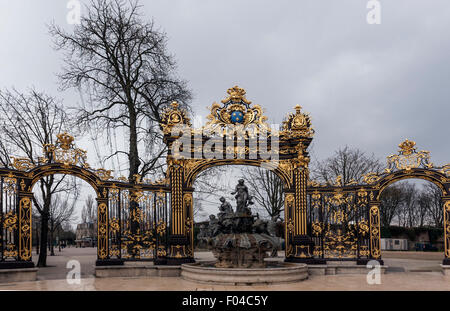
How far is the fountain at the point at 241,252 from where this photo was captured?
1077 centimetres

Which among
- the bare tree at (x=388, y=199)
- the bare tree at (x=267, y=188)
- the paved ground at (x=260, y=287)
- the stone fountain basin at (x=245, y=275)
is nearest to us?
the paved ground at (x=260, y=287)

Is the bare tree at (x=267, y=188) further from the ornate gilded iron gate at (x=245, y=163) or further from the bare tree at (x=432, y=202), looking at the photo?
the bare tree at (x=432, y=202)

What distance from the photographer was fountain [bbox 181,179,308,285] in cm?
1077

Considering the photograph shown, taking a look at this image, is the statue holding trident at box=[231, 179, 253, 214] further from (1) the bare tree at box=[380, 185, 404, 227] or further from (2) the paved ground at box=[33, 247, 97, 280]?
(1) the bare tree at box=[380, 185, 404, 227]

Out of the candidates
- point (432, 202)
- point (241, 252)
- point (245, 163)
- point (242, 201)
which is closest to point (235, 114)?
point (245, 163)

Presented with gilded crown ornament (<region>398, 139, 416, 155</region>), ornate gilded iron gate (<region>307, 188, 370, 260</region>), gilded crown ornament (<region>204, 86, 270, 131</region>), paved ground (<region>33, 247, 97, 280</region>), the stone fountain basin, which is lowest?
paved ground (<region>33, 247, 97, 280</region>)

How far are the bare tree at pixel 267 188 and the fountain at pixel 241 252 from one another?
9.96m

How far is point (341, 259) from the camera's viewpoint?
1347 centimetres

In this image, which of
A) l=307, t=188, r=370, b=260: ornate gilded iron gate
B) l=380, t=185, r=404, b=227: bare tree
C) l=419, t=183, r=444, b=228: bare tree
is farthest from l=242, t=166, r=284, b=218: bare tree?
l=419, t=183, r=444, b=228: bare tree

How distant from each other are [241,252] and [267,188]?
12.5 metres

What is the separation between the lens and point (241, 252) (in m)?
12.0

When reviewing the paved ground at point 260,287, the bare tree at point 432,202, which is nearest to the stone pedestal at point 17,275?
the paved ground at point 260,287

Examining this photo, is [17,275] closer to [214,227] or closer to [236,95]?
[214,227]

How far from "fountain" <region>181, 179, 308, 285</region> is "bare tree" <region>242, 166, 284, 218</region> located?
9965 mm
